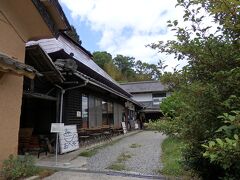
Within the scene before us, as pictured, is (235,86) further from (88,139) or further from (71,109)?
(88,139)

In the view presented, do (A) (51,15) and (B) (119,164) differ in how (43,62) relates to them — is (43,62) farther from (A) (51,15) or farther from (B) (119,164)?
(B) (119,164)

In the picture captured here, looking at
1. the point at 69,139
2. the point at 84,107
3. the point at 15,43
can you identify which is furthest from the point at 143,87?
the point at 15,43

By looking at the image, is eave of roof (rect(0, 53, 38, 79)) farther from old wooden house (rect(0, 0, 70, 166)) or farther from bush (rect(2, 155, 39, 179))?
bush (rect(2, 155, 39, 179))

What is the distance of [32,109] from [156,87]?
1253 inches

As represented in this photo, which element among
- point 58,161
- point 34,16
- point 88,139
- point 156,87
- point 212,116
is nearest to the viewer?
point 212,116

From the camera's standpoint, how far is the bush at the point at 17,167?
6.12m

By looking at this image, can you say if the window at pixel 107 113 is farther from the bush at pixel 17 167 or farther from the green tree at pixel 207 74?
the green tree at pixel 207 74

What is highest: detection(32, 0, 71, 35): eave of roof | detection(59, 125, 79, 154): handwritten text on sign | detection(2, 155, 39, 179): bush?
detection(32, 0, 71, 35): eave of roof

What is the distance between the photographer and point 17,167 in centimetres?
Answer: 638

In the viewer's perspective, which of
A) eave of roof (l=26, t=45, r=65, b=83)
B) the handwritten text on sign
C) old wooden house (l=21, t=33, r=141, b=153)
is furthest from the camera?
the handwritten text on sign

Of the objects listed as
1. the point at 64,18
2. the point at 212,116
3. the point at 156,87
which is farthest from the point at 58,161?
the point at 156,87

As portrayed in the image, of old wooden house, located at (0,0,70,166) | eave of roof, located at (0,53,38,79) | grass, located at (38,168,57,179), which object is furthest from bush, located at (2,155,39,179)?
eave of roof, located at (0,53,38,79)

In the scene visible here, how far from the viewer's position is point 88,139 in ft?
46.0

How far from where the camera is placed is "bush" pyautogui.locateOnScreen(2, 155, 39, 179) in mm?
6125
